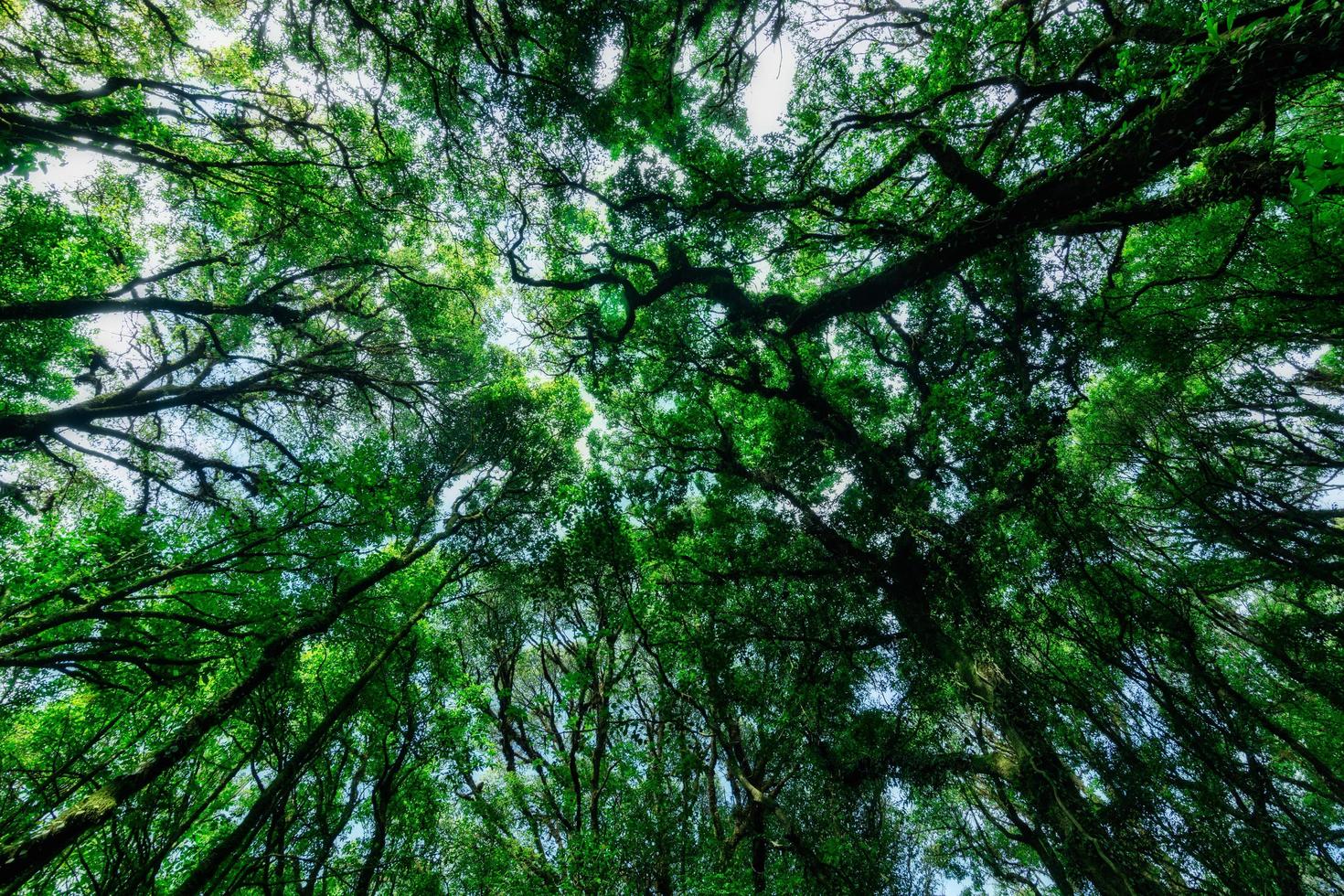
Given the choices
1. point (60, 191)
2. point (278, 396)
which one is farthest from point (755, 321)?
point (60, 191)

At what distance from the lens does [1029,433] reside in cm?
620

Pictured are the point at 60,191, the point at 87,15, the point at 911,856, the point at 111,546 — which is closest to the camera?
the point at 87,15

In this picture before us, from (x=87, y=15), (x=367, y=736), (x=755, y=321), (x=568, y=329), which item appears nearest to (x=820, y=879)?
(x=367, y=736)

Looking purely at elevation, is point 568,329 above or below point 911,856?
above

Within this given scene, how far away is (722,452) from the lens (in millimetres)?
9023

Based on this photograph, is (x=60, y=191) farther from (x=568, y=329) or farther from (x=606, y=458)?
(x=606, y=458)

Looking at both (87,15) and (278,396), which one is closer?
(87,15)

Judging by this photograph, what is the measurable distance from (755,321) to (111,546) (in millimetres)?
9349

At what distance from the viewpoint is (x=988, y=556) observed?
5875 mm

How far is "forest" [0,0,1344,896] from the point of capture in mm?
4645

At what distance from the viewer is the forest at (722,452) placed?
4.64 meters

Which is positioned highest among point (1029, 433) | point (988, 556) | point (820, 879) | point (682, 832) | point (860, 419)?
point (860, 419)

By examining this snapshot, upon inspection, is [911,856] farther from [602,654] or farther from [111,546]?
[111,546]

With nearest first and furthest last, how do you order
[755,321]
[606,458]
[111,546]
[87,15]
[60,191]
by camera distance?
[87,15] → [111,546] → [60,191] → [755,321] → [606,458]
